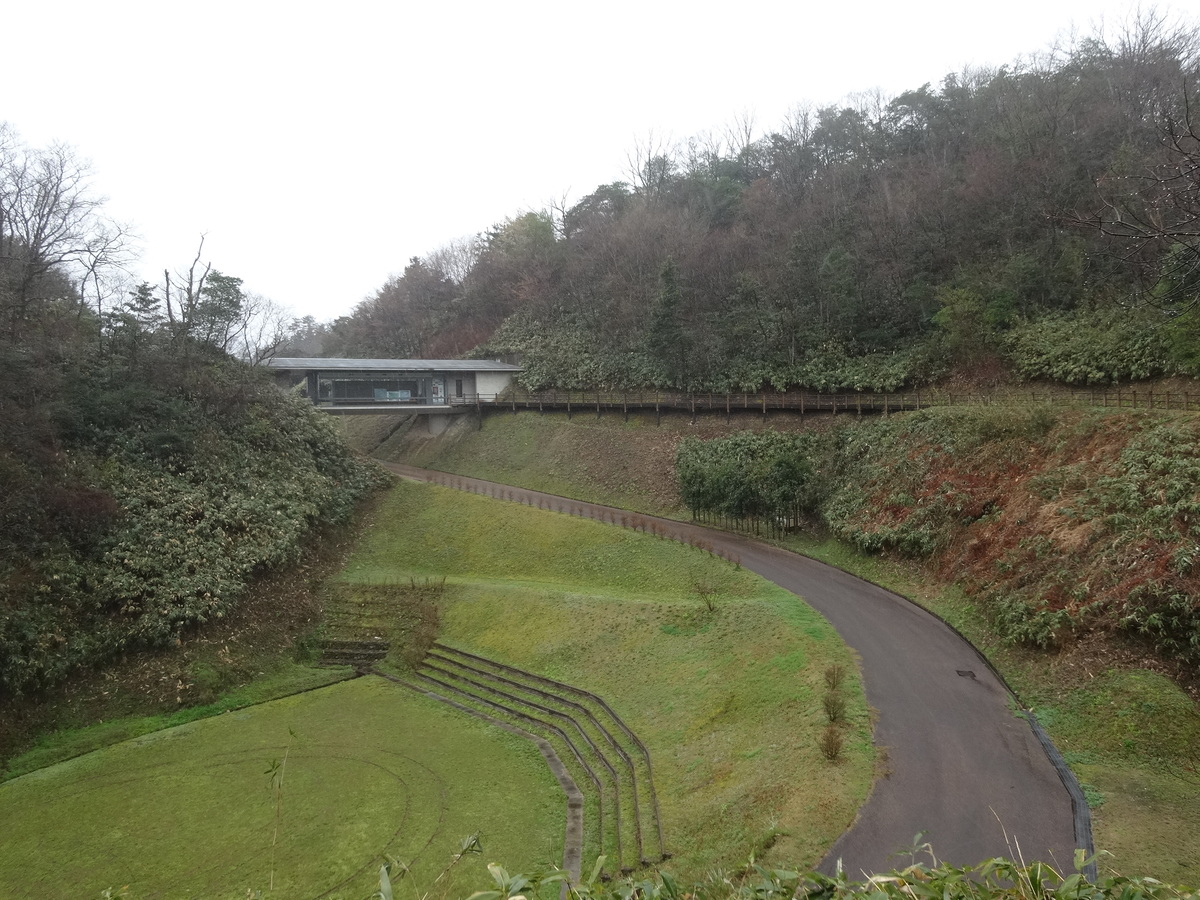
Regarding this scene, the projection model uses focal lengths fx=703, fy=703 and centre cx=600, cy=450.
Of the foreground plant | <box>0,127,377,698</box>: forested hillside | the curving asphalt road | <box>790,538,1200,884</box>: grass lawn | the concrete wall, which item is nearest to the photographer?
the foreground plant

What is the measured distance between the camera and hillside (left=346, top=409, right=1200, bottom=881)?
10.4 m

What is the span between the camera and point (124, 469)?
875 inches

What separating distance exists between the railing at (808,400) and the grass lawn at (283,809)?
18.4 m

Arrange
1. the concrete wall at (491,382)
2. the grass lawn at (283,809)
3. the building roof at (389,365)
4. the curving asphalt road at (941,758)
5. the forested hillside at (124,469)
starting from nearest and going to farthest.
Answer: the curving asphalt road at (941,758), the grass lawn at (283,809), the forested hillside at (124,469), the building roof at (389,365), the concrete wall at (491,382)

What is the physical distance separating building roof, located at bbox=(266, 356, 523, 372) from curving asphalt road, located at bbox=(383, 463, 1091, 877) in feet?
93.4

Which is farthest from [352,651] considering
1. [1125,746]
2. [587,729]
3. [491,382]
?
[491,382]

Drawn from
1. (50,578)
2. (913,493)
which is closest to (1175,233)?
(913,493)

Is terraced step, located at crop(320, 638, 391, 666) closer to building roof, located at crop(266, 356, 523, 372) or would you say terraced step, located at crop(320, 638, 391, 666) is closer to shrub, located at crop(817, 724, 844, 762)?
shrub, located at crop(817, 724, 844, 762)

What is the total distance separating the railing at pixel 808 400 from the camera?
22500 mm

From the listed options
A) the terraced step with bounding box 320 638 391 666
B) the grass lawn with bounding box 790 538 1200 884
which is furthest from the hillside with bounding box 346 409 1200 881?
the terraced step with bounding box 320 638 391 666

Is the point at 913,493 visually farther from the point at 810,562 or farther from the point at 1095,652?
the point at 1095,652

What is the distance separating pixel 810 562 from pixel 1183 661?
34.0 feet

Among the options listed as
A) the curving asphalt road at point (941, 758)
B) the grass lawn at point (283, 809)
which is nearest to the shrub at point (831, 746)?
the curving asphalt road at point (941, 758)

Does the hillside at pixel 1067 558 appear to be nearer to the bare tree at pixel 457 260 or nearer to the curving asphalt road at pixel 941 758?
the curving asphalt road at pixel 941 758
